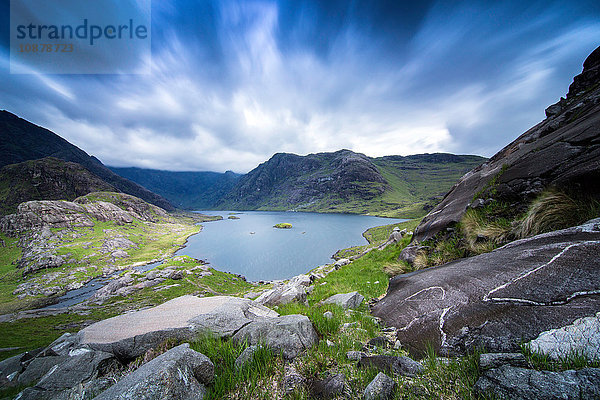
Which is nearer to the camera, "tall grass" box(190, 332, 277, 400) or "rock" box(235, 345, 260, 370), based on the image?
"tall grass" box(190, 332, 277, 400)

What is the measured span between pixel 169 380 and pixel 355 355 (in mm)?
3256

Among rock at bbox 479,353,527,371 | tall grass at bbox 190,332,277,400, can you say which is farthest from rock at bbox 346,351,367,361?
rock at bbox 479,353,527,371

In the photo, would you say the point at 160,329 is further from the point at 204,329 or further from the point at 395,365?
→ the point at 395,365

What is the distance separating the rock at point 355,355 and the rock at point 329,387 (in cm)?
71

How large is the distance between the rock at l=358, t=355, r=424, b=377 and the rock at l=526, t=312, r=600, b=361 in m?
1.50

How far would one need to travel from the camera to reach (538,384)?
201cm

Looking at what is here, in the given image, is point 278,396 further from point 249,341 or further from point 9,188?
point 9,188

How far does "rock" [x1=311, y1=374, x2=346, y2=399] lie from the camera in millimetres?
3176

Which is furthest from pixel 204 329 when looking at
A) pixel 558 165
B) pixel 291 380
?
pixel 558 165

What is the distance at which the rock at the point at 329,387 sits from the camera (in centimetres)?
318

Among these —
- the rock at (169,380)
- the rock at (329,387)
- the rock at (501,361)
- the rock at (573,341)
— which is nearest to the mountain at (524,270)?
the rock at (573,341)

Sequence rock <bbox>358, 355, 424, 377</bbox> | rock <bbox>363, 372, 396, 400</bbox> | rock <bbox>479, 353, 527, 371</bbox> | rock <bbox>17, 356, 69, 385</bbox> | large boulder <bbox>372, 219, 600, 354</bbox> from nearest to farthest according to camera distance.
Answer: rock <bbox>479, 353, 527, 371</bbox>, rock <bbox>363, 372, 396, 400</bbox>, large boulder <bbox>372, 219, 600, 354</bbox>, rock <bbox>358, 355, 424, 377</bbox>, rock <bbox>17, 356, 69, 385</bbox>

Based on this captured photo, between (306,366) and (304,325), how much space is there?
1.07 metres

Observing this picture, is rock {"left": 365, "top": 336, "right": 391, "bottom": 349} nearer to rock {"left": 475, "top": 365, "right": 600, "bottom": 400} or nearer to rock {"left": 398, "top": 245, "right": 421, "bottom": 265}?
rock {"left": 475, "top": 365, "right": 600, "bottom": 400}
